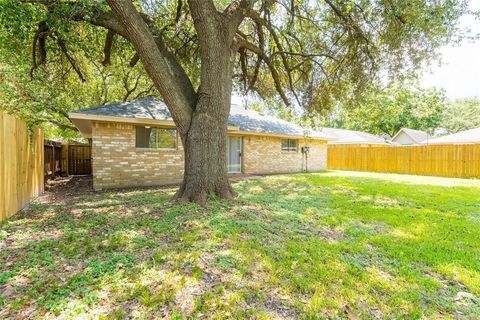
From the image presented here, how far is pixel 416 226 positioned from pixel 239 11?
19.9 ft

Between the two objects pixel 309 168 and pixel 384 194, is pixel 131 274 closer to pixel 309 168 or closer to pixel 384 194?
pixel 384 194

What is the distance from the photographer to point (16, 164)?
4879mm

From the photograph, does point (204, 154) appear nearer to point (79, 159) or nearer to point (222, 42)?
point (222, 42)

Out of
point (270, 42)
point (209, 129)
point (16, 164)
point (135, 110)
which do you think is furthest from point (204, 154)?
point (270, 42)

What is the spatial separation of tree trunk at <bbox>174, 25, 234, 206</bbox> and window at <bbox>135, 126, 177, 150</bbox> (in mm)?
4254

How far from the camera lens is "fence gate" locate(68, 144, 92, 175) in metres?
13.9

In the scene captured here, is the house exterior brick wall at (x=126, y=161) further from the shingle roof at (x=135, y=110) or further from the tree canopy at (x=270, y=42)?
the tree canopy at (x=270, y=42)

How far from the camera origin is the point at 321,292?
2.43 metres

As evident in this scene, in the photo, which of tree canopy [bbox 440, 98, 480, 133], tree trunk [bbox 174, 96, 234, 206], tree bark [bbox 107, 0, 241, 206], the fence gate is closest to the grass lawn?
tree trunk [bbox 174, 96, 234, 206]

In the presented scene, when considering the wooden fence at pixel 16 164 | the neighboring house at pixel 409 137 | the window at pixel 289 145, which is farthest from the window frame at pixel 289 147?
the neighboring house at pixel 409 137

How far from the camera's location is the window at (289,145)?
14.9m

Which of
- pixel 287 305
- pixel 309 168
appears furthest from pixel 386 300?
pixel 309 168

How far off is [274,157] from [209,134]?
9.14 m

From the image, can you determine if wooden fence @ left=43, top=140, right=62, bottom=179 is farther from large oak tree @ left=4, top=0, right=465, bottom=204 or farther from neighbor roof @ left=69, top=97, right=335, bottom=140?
large oak tree @ left=4, top=0, right=465, bottom=204
